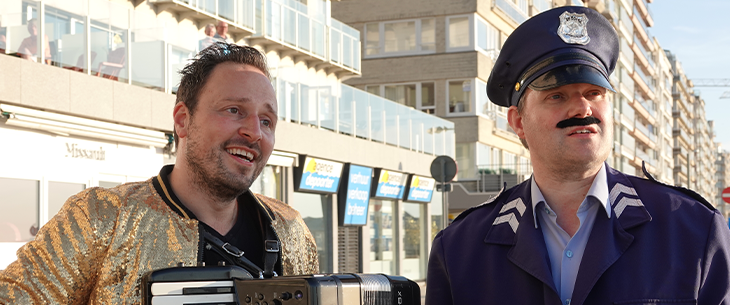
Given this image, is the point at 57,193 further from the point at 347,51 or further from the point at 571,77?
the point at 347,51

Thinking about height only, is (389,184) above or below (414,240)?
above

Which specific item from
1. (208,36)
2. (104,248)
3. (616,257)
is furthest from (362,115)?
(616,257)

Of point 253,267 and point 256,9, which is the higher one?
point 256,9

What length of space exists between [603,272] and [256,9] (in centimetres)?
1776

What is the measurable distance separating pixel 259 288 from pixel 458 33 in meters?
33.0

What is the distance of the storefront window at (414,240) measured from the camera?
27.2 meters

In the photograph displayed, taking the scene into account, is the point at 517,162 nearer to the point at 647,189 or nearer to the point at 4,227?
the point at 4,227

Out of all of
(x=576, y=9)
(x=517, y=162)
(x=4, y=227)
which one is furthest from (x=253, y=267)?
(x=517, y=162)

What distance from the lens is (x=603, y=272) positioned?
2.72 metres

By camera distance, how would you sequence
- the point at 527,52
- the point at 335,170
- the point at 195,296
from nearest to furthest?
1. the point at 195,296
2. the point at 527,52
3. the point at 335,170

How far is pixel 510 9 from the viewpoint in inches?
1489

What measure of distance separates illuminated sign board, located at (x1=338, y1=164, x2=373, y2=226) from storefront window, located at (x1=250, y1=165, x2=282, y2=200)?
290 cm

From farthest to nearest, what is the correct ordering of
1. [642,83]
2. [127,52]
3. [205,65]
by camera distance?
1. [642,83]
2. [127,52]
3. [205,65]

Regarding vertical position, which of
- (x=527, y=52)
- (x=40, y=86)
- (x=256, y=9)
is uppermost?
(x=256, y=9)
